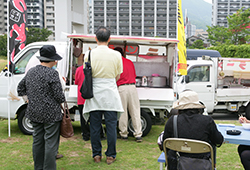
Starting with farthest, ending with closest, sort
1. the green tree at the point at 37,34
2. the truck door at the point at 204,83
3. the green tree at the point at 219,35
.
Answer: the green tree at the point at 37,34 < the green tree at the point at 219,35 < the truck door at the point at 204,83

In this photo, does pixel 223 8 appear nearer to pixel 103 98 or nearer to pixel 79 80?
pixel 79 80

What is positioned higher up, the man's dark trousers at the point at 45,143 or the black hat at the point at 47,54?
the black hat at the point at 47,54

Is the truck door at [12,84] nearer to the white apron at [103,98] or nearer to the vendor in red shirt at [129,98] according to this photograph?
the vendor in red shirt at [129,98]

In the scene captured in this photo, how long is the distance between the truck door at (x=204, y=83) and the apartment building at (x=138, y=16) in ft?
353

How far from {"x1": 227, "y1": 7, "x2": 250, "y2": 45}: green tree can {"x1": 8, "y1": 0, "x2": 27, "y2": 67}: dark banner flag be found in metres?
37.1

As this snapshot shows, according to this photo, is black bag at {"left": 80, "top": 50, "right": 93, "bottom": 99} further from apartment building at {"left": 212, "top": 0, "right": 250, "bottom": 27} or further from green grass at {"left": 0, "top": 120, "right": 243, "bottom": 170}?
apartment building at {"left": 212, "top": 0, "right": 250, "bottom": 27}

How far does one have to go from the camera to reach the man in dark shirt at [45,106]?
3398mm

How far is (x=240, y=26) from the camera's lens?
3894 cm

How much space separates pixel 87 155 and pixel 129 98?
149 centimetres

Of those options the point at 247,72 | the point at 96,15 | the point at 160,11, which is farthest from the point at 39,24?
the point at 247,72

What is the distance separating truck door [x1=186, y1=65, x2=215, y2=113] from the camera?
353 inches

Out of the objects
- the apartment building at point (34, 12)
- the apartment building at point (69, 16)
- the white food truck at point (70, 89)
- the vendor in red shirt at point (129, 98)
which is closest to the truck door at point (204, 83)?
the white food truck at point (70, 89)

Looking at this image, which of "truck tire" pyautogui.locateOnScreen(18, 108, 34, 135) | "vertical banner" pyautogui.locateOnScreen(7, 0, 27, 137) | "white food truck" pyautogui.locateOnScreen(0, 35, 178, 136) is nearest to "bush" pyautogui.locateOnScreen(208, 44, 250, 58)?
"white food truck" pyautogui.locateOnScreen(0, 35, 178, 136)

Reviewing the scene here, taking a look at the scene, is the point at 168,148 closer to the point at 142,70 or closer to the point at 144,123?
the point at 144,123
